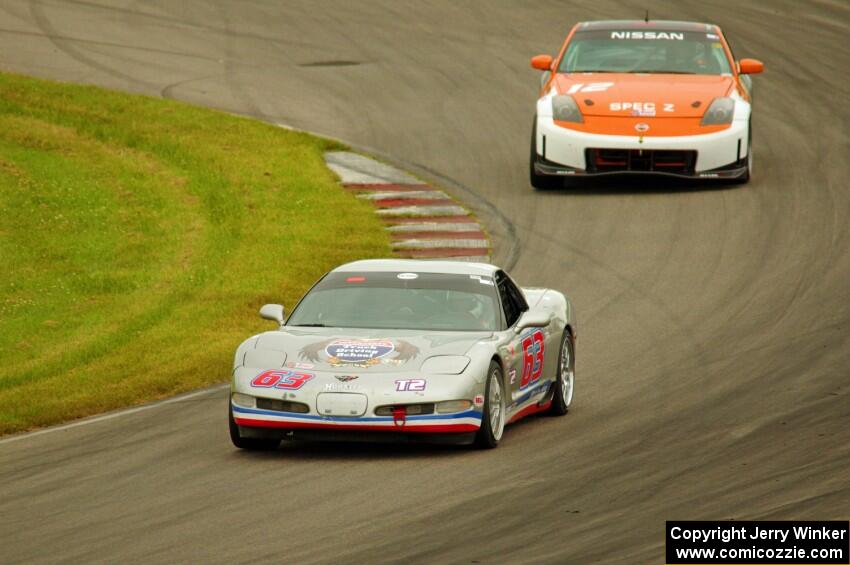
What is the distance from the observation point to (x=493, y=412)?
11523mm

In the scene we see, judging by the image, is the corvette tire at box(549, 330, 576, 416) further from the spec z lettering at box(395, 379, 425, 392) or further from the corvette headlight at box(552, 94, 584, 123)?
the corvette headlight at box(552, 94, 584, 123)

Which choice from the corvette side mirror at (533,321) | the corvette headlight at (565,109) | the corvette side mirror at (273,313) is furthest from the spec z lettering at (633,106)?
the corvette side mirror at (273,313)

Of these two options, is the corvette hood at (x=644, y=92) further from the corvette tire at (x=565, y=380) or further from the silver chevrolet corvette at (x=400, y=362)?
the silver chevrolet corvette at (x=400, y=362)

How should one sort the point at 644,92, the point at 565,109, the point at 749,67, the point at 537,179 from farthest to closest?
1. the point at 749,67
2. the point at 537,179
3. the point at 565,109
4. the point at 644,92

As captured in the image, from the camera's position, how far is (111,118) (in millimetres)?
24594

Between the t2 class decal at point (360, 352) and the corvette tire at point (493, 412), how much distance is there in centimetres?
52

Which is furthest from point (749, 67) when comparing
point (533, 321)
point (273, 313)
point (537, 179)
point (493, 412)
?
point (493, 412)

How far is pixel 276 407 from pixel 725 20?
2082cm

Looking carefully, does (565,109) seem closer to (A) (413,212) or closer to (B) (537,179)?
(B) (537,179)

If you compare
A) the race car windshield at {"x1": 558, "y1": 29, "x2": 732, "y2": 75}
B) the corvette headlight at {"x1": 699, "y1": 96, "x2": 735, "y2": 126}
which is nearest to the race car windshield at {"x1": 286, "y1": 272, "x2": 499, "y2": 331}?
the corvette headlight at {"x1": 699, "y1": 96, "x2": 735, "y2": 126}

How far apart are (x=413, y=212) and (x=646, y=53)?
365 cm

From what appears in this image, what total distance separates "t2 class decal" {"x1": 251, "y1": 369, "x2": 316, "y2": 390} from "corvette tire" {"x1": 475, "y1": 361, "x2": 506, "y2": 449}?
1.12 meters

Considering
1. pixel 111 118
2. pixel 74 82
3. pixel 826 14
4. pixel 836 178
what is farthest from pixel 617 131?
pixel 826 14

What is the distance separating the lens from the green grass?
1491 cm
